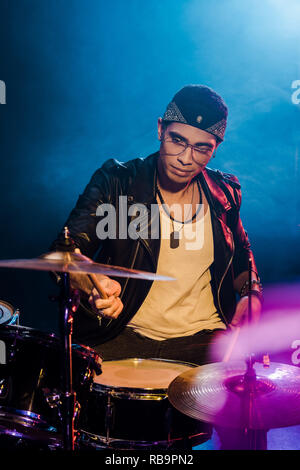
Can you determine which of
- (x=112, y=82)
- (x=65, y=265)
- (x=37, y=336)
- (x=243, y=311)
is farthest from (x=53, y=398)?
(x=112, y=82)

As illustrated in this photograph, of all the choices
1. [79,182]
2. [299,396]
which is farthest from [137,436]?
[79,182]

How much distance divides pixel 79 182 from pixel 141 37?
1.14 metres

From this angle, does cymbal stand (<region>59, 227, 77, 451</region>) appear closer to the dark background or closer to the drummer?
the drummer

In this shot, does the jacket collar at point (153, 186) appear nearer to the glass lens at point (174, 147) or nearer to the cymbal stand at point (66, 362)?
the glass lens at point (174, 147)

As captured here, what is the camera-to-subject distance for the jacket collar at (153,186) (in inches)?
117

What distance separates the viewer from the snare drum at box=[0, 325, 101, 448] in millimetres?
1840

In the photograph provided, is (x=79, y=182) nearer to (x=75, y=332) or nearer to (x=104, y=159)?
(x=104, y=159)

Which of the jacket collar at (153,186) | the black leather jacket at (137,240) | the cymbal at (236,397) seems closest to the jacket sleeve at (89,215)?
the black leather jacket at (137,240)

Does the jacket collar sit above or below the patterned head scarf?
below

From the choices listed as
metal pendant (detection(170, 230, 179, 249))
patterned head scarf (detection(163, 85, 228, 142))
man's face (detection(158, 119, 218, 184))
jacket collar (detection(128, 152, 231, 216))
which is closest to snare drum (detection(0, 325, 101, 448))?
metal pendant (detection(170, 230, 179, 249))

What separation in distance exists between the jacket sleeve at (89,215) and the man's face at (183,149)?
1.45 ft

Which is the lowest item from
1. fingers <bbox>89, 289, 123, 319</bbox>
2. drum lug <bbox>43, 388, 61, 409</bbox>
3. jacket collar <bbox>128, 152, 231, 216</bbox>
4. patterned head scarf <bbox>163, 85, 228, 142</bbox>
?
drum lug <bbox>43, 388, 61, 409</bbox>

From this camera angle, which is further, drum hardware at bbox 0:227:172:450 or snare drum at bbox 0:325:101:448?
snare drum at bbox 0:325:101:448

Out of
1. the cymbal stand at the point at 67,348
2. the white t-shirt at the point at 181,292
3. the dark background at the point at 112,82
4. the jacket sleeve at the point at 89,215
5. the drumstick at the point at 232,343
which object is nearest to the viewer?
the cymbal stand at the point at 67,348
